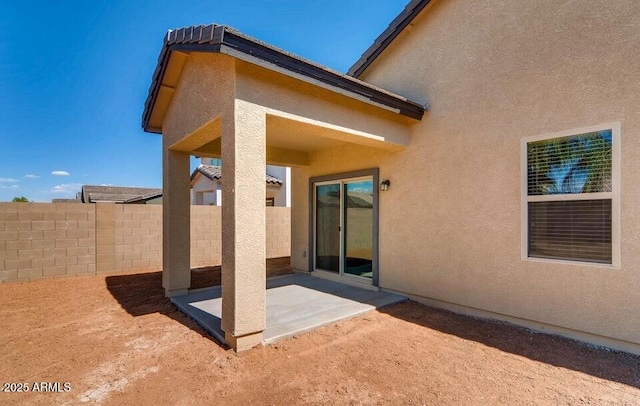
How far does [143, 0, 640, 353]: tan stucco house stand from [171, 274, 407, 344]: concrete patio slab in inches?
24.1

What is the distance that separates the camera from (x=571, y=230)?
16.8 feet

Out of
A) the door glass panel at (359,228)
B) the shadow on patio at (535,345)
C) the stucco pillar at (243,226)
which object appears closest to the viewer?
the shadow on patio at (535,345)

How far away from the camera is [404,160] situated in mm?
7453

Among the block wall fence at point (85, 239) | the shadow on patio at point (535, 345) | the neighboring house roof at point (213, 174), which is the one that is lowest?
the shadow on patio at point (535, 345)

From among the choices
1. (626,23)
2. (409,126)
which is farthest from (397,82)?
(626,23)

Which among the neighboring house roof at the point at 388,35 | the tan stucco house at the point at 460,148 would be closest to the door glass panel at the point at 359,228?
the tan stucco house at the point at 460,148

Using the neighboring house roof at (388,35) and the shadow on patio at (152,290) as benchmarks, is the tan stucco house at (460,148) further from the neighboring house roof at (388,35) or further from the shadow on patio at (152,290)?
the shadow on patio at (152,290)

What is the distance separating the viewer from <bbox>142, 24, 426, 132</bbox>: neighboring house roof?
421 centimetres

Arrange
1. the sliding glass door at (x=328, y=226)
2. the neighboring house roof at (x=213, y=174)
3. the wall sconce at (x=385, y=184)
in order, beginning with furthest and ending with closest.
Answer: the neighboring house roof at (x=213, y=174) → the sliding glass door at (x=328, y=226) → the wall sconce at (x=385, y=184)

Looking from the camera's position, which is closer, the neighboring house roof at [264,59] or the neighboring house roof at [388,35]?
the neighboring house roof at [264,59]

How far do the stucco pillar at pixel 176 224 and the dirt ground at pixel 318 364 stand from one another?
1274 mm

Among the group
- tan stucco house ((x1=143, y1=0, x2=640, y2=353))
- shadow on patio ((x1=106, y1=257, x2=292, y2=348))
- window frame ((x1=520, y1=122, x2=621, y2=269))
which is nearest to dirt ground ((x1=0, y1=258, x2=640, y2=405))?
shadow on patio ((x1=106, y1=257, x2=292, y2=348))

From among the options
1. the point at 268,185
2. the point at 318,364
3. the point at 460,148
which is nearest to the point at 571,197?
the point at 460,148

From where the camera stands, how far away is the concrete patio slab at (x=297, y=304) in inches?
210
